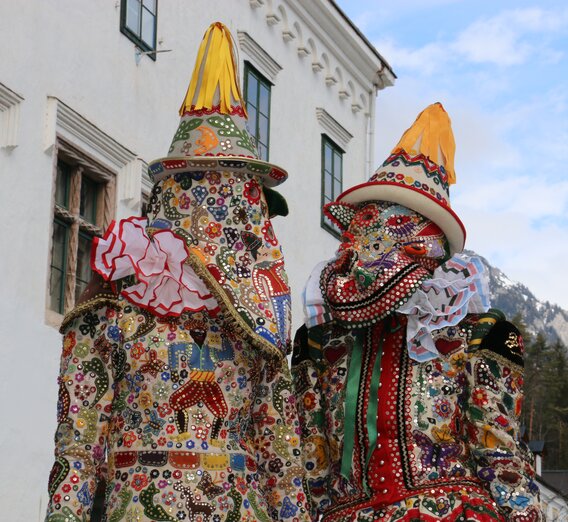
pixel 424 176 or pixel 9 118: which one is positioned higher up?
pixel 9 118

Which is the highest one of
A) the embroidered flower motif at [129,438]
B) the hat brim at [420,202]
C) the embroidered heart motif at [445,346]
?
the hat brim at [420,202]

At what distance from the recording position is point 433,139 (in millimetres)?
6422

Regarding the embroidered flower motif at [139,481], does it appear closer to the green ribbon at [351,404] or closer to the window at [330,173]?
the green ribbon at [351,404]

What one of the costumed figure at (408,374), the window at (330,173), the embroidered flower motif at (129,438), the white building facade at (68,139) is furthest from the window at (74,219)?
the window at (330,173)

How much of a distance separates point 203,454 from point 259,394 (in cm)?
45

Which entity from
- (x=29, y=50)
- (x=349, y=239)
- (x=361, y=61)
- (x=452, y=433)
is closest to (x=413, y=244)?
(x=349, y=239)

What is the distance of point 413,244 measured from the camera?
240 inches

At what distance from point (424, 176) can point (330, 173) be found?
946 cm

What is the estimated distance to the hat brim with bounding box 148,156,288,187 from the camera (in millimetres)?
5457

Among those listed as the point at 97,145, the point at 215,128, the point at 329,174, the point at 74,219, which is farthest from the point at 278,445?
the point at 329,174

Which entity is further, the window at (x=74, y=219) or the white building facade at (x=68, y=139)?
the window at (x=74, y=219)

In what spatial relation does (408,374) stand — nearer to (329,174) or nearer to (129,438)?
(129,438)

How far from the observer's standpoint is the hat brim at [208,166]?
546 centimetres

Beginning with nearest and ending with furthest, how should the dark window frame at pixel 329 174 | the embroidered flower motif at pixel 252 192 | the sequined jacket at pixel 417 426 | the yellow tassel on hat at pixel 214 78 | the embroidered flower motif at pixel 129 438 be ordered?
the embroidered flower motif at pixel 129 438 → the embroidered flower motif at pixel 252 192 → the yellow tassel on hat at pixel 214 78 → the sequined jacket at pixel 417 426 → the dark window frame at pixel 329 174
